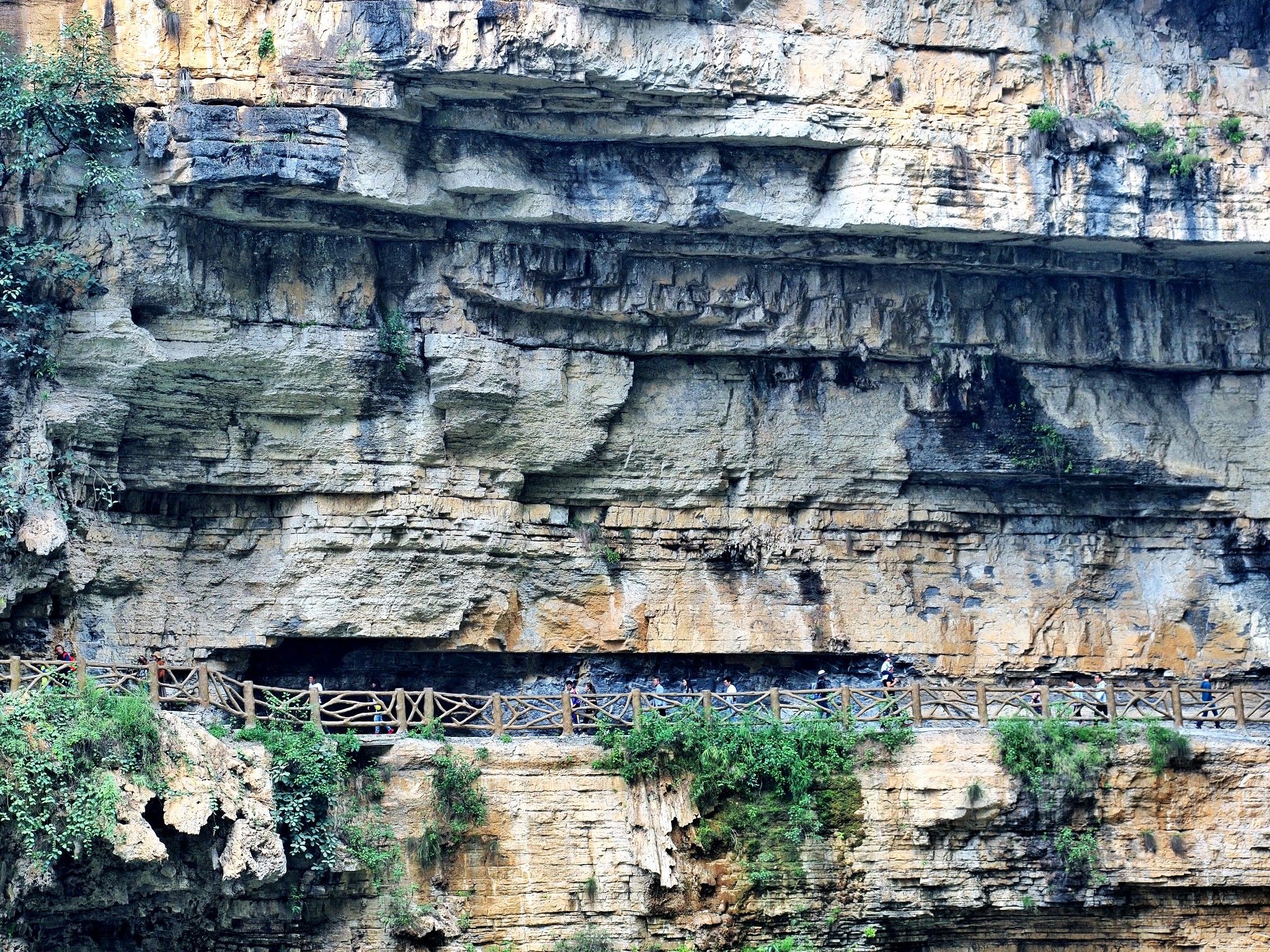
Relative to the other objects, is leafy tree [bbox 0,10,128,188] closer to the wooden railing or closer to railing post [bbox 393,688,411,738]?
the wooden railing

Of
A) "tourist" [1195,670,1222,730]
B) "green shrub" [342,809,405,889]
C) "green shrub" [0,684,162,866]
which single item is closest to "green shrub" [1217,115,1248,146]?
"tourist" [1195,670,1222,730]

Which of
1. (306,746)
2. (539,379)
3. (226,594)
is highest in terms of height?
(539,379)

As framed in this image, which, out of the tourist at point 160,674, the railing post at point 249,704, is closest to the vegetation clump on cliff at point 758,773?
the railing post at point 249,704

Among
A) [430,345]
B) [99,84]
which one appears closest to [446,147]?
[430,345]

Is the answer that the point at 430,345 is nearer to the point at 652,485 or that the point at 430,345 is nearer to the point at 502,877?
the point at 652,485

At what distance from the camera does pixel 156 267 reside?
67.6 ft

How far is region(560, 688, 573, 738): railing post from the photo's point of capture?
771 inches

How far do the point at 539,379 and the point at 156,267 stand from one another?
4.92 m

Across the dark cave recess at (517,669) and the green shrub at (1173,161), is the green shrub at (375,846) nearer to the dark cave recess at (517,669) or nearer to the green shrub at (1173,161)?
the dark cave recess at (517,669)

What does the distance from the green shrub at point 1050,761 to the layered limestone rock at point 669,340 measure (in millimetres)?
4797

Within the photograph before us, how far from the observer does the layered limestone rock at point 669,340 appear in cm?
2011

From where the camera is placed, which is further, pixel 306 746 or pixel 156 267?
pixel 156 267

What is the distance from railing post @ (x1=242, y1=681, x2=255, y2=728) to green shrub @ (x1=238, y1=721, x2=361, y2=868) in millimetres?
255

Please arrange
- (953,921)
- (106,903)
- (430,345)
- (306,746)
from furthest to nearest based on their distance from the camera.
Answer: (430,345), (953,921), (306,746), (106,903)
